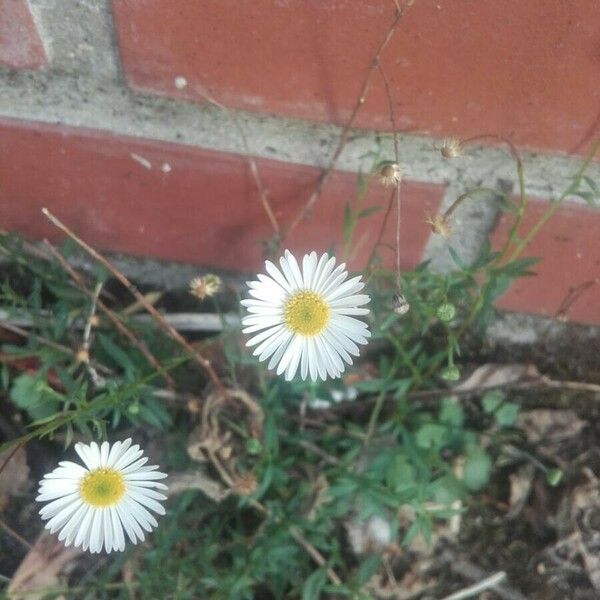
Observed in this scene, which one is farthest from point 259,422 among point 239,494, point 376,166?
Answer: point 376,166

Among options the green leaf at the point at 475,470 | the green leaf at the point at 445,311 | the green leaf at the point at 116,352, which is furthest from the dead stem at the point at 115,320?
the green leaf at the point at 475,470

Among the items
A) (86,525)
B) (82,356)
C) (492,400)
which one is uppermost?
(492,400)

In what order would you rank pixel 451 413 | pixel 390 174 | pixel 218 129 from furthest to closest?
1. pixel 451 413
2. pixel 218 129
3. pixel 390 174

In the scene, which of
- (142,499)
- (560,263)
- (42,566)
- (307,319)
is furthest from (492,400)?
(42,566)

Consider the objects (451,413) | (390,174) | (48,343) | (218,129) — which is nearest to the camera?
(390,174)

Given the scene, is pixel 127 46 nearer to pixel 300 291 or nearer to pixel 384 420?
pixel 300 291

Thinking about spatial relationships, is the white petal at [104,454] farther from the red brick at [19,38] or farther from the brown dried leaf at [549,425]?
the brown dried leaf at [549,425]

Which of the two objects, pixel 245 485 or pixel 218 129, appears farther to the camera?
pixel 245 485

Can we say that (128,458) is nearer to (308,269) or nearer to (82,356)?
(82,356)
